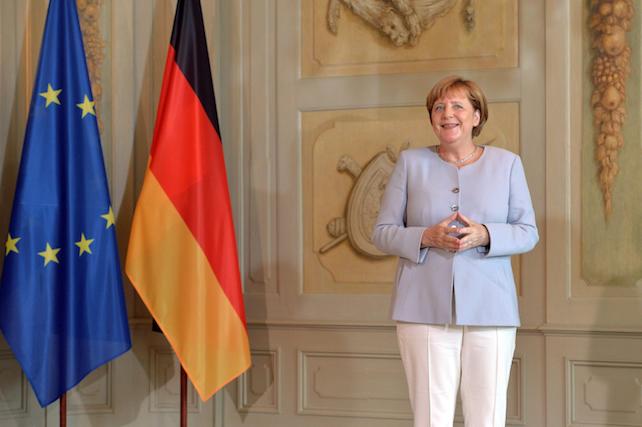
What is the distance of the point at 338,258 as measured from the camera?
409 cm

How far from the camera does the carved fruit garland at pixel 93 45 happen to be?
418 centimetres

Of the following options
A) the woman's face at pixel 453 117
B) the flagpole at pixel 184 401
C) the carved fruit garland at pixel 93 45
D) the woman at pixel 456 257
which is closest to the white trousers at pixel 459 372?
the woman at pixel 456 257

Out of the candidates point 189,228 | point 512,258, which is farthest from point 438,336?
point 189,228

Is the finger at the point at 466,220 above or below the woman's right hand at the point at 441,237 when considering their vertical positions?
above

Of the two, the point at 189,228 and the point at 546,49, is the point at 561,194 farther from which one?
the point at 189,228

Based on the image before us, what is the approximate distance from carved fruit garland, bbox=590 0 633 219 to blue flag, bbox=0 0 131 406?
2.25 metres

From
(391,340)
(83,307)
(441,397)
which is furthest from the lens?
(391,340)

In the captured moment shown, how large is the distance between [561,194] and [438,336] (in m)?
1.28

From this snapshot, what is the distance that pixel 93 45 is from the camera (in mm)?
4184

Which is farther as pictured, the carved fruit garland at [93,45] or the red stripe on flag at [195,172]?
the carved fruit garland at [93,45]

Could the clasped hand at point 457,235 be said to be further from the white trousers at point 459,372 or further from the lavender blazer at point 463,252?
the white trousers at point 459,372

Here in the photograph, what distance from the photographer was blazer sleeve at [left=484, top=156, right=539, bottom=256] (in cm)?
281

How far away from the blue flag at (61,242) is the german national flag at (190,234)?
7.2 inches

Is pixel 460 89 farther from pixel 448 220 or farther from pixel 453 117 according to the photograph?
pixel 448 220
